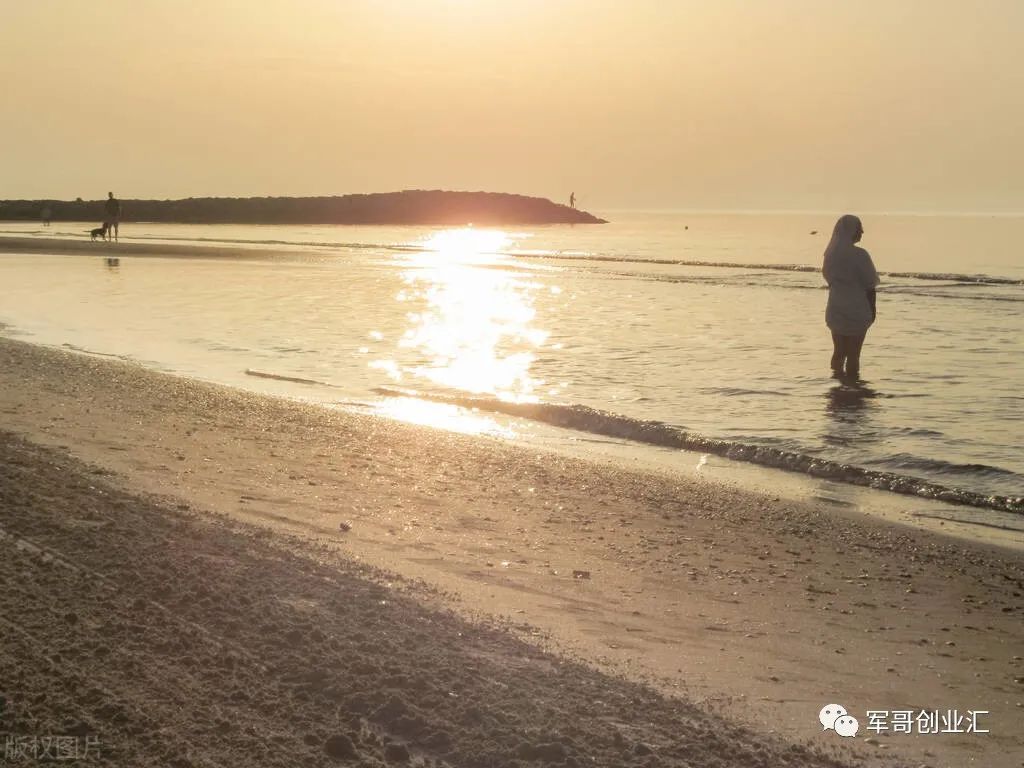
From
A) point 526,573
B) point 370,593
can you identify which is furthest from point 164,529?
point 526,573

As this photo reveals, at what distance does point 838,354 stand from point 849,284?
112 centimetres

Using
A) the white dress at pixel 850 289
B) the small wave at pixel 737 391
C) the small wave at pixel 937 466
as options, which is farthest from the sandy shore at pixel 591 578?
the white dress at pixel 850 289

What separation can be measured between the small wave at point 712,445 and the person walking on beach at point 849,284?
4022 millimetres

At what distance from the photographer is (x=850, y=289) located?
1444 centimetres

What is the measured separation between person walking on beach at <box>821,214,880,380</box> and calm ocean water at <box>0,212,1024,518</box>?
0.84m

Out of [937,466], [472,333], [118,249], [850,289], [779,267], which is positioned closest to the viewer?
[937,466]

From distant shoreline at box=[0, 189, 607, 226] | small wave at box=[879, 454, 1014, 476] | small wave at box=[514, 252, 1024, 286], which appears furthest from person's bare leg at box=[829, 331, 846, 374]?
distant shoreline at box=[0, 189, 607, 226]

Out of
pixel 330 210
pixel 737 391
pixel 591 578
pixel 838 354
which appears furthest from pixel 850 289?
pixel 330 210

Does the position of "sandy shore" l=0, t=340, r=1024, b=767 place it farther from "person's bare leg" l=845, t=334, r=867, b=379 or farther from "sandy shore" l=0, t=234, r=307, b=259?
"sandy shore" l=0, t=234, r=307, b=259

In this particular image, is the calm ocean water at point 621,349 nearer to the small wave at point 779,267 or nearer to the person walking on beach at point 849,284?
the small wave at point 779,267

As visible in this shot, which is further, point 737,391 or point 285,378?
point 285,378

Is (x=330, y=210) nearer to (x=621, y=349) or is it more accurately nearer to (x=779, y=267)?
(x=779, y=267)

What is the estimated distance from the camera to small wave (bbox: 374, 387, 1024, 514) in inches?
366

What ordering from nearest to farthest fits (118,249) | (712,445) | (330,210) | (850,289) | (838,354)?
(712,445)
(850,289)
(838,354)
(118,249)
(330,210)
